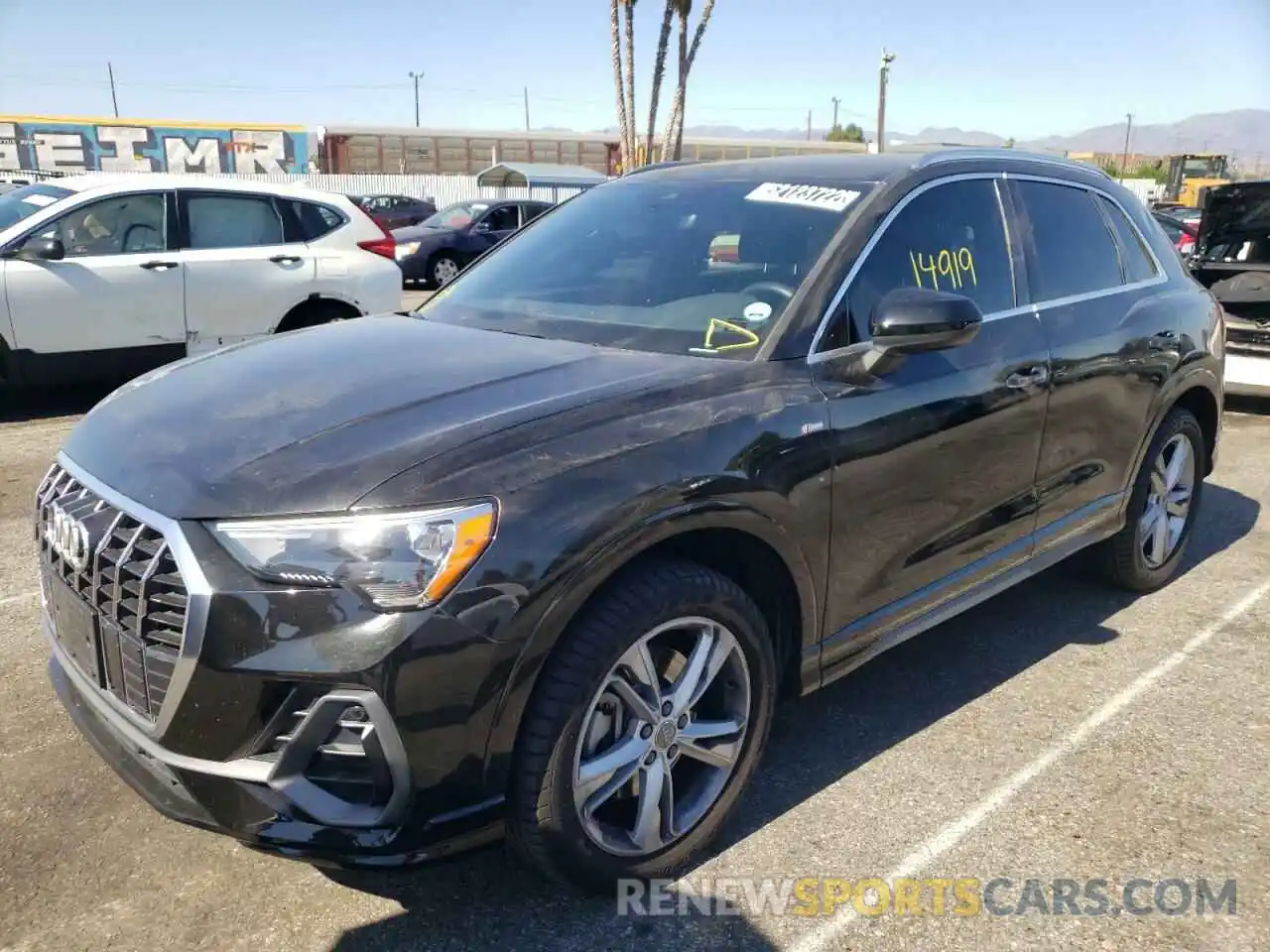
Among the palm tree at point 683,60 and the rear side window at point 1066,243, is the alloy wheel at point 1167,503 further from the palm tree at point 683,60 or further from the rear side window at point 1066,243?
the palm tree at point 683,60

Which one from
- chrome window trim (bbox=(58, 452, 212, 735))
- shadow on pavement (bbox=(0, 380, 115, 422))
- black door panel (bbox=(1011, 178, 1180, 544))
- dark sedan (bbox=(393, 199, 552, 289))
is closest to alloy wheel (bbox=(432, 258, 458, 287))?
dark sedan (bbox=(393, 199, 552, 289))

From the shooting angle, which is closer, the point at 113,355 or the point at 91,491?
the point at 91,491

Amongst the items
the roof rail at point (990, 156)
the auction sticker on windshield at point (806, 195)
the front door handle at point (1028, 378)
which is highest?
the roof rail at point (990, 156)

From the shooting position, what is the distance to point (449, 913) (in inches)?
97.3

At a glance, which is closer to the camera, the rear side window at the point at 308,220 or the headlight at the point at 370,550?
the headlight at the point at 370,550

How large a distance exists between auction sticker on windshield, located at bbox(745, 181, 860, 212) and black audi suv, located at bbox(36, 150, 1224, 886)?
0.06ft

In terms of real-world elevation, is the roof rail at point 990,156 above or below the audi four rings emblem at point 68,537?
above

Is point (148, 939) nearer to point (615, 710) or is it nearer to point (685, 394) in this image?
point (615, 710)

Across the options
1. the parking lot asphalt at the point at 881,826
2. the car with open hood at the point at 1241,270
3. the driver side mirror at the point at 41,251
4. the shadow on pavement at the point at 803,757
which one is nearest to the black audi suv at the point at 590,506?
the shadow on pavement at the point at 803,757

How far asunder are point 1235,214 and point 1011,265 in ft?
21.5

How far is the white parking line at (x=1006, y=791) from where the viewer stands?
246cm

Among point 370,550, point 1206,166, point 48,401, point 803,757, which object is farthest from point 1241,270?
point 1206,166

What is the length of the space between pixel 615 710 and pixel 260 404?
113 cm

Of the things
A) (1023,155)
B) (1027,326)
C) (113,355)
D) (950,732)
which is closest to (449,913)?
(950,732)
